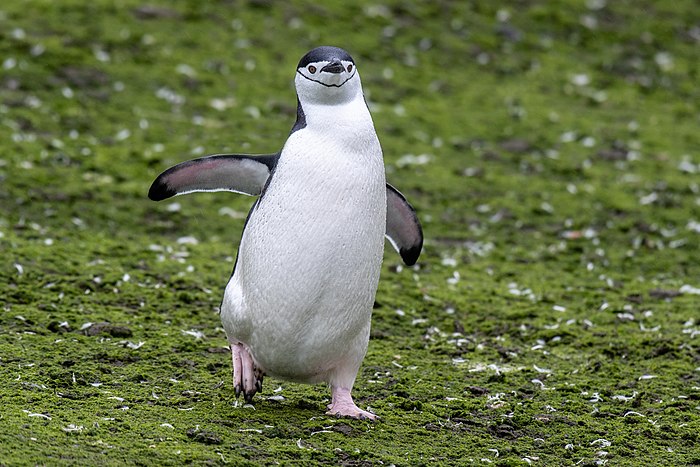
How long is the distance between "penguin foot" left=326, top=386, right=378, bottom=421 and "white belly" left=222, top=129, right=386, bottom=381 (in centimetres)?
14

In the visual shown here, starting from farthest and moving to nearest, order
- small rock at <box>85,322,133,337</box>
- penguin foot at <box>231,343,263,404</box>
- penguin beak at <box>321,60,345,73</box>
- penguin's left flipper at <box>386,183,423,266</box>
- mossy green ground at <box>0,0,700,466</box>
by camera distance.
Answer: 1. small rock at <box>85,322,133,337</box>
2. penguin's left flipper at <box>386,183,423,266</box>
3. penguin foot at <box>231,343,263,404</box>
4. mossy green ground at <box>0,0,700,466</box>
5. penguin beak at <box>321,60,345,73</box>

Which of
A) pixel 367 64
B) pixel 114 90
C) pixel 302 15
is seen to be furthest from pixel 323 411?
pixel 302 15

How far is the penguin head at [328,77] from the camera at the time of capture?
15.5 feet

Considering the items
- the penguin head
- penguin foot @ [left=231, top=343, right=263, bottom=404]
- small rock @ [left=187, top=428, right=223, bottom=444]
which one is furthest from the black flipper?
small rock @ [left=187, top=428, right=223, bottom=444]

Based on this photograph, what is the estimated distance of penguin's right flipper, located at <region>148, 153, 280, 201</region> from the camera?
16.7 feet

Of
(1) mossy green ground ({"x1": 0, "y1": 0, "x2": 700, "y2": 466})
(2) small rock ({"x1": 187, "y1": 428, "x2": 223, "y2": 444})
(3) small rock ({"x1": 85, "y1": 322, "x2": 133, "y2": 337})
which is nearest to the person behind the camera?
(2) small rock ({"x1": 187, "y1": 428, "x2": 223, "y2": 444})

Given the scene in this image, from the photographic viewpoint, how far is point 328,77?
474cm

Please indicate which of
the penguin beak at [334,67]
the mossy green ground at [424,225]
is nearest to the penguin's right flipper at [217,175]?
the penguin beak at [334,67]

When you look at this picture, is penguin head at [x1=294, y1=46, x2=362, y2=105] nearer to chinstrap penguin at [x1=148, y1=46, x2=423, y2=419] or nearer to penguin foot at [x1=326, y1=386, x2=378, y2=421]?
chinstrap penguin at [x1=148, y1=46, x2=423, y2=419]

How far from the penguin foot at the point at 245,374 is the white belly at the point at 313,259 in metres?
0.12

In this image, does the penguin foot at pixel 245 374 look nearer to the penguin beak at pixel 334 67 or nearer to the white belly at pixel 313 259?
the white belly at pixel 313 259

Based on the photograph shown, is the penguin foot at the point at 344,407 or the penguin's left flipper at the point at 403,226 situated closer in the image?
the penguin foot at the point at 344,407

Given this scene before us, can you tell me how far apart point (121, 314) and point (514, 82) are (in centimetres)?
743

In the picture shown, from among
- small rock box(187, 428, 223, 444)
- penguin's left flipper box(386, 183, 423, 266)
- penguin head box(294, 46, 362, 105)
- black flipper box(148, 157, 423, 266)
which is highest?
penguin head box(294, 46, 362, 105)
